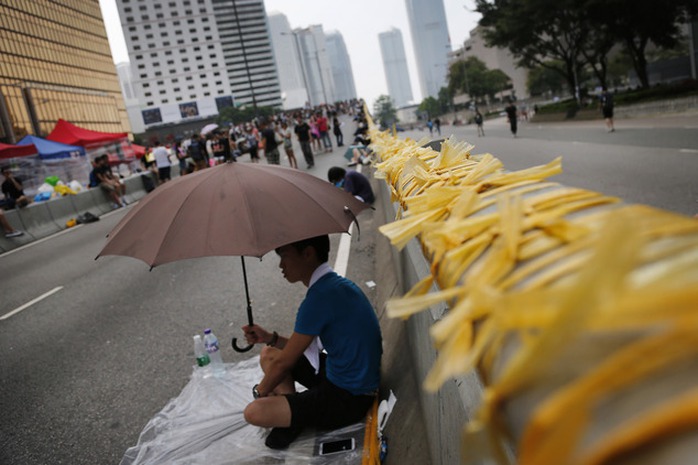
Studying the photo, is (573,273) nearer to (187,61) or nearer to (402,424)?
(402,424)

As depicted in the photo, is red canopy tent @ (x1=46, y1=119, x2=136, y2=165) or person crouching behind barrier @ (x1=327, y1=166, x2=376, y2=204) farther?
red canopy tent @ (x1=46, y1=119, x2=136, y2=165)

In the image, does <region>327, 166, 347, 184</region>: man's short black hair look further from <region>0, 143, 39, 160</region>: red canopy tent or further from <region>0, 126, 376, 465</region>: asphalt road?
<region>0, 143, 39, 160</region>: red canopy tent

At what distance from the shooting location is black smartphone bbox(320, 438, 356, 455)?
10.0 feet

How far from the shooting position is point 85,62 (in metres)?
85.9

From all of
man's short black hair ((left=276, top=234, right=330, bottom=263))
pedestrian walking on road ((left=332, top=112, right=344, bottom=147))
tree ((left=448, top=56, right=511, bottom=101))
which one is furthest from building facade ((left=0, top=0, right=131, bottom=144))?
tree ((left=448, top=56, right=511, bottom=101))

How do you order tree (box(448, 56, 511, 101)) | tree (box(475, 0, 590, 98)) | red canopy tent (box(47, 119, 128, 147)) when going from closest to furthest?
red canopy tent (box(47, 119, 128, 147)), tree (box(475, 0, 590, 98)), tree (box(448, 56, 511, 101))

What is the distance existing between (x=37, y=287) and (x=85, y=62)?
93.1 metres

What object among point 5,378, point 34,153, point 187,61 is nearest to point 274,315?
point 5,378

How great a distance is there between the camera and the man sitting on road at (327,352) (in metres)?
3.02

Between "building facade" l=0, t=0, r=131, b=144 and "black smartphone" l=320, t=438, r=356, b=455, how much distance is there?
196ft

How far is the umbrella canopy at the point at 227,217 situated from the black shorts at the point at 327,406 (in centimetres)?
108

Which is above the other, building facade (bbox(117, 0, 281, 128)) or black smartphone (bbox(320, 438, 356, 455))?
building facade (bbox(117, 0, 281, 128))

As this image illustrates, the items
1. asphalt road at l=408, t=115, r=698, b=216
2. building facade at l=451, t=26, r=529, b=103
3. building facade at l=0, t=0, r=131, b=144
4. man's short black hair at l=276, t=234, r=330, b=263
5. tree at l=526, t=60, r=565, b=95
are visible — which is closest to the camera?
man's short black hair at l=276, t=234, r=330, b=263

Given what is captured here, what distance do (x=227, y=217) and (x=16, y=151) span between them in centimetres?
2174
